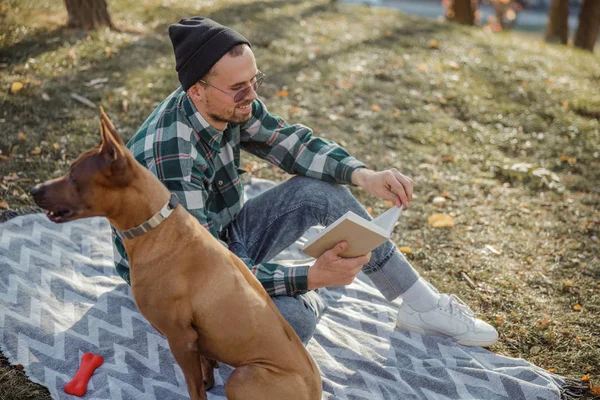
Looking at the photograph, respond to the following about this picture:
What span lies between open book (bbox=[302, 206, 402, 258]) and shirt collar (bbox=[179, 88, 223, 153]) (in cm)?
83

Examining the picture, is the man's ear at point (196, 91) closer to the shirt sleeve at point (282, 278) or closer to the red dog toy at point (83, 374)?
the shirt sleeve at point (282, 278)

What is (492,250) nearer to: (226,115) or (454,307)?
(454,307)

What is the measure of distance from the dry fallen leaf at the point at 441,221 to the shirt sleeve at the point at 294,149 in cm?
182

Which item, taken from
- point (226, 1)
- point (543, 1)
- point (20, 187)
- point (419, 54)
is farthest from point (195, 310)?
point (543, 1)

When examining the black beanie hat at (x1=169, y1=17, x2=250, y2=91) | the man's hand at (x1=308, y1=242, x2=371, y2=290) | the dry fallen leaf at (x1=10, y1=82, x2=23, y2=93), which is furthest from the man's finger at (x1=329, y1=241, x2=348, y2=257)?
the dry fallen leaf at (x1=10, y1=82, x2=23, y2=93)

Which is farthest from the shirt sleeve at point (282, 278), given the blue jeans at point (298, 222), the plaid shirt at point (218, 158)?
the blue jeans at point (298, 222)

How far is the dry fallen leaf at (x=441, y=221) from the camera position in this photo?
5.14m

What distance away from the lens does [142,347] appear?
3422 mm

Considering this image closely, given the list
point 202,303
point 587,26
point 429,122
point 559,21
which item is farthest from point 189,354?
point 559,21

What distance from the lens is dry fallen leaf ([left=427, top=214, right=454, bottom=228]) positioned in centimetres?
514

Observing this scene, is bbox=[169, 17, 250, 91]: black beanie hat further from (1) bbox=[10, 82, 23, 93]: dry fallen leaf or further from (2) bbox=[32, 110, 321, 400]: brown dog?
(1) bbox=[10, 82, 23, 93]: dry fallen leaf

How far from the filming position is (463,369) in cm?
346

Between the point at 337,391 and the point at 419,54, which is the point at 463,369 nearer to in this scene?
the point at 337,391

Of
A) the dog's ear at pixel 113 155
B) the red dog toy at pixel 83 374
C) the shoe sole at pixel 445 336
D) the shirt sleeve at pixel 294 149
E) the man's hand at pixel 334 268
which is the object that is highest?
the dog's ear at pixel 113 155
